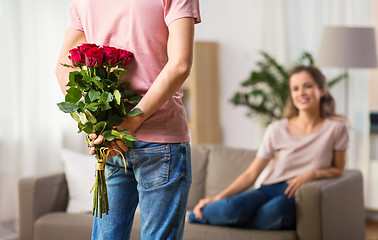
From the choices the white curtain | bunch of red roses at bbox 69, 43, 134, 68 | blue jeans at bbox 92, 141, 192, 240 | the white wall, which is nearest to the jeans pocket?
blue jeans at bbox 92, 141, 192, 240

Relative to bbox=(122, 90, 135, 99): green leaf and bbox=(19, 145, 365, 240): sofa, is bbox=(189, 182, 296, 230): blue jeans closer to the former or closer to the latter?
bbox=(19, 145, 365, 240): sofa

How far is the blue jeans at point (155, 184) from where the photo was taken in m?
1.31

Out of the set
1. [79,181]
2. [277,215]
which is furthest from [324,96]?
[79,181]

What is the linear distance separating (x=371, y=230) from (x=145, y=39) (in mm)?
3386

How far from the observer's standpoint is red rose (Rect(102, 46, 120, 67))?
1282 millimetres

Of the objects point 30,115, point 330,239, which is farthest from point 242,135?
point 330,239

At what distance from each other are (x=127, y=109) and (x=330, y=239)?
63.9 inches

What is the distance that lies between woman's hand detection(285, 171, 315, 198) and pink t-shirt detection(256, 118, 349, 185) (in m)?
0.10

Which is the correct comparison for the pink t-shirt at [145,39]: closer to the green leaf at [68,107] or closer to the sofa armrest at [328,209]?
the green leaf at [68,107]

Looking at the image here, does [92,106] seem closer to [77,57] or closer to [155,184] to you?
[77,57]

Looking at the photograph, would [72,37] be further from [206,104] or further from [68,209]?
[206,104]

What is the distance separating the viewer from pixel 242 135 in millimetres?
5277

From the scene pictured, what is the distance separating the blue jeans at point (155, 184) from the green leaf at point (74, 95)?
17 cm

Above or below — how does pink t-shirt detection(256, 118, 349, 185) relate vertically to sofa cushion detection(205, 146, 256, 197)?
above
